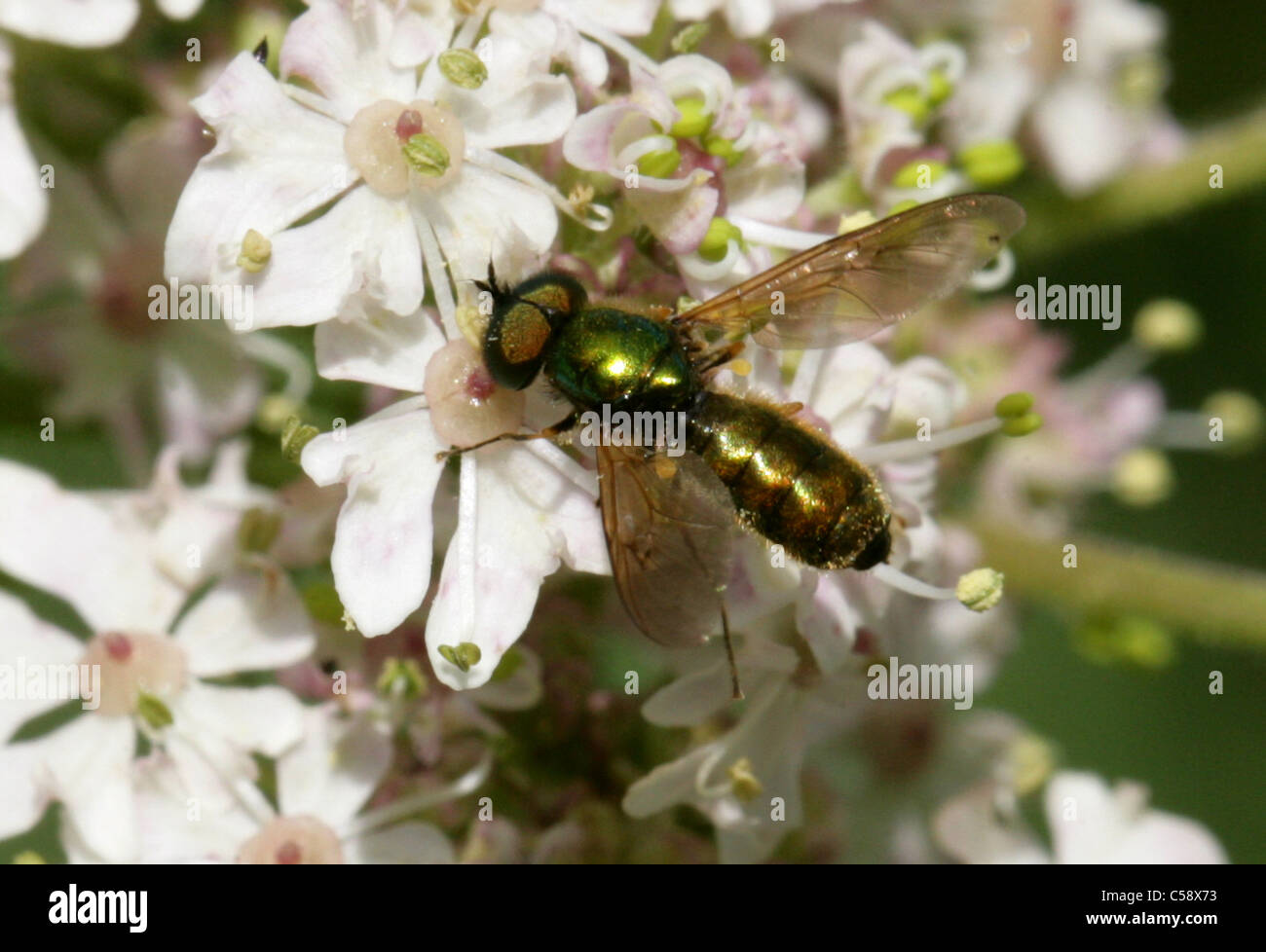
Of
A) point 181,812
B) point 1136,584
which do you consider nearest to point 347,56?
point 181,812

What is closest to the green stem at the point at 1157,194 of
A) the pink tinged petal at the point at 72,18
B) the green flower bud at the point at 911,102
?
the green flower bud at the point at 911,102

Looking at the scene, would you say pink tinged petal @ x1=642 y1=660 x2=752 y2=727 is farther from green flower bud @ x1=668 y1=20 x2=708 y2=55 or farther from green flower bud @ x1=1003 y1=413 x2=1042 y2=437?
green flower bud @ x1=668 y1=20 x2=708 y2=55

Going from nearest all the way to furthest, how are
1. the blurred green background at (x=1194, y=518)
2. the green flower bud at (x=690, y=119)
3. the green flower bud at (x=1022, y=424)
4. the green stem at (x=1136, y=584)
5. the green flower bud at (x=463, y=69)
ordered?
the green flower bud at (x=463, y=69)
the green flower bud at (x=690, y=119)
the green flower bud at (x=1022, y=424)
the green stem at (x=1136, y=584)
the blurred green background at (x=1194, y=518)

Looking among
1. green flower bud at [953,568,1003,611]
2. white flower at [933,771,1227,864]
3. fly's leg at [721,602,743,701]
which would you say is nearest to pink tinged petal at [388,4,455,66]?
fly's leg at [721,602,743,701]

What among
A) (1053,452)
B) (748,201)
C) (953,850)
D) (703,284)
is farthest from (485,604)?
(1053,452)

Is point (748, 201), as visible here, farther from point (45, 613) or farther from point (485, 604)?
point (45, 613)

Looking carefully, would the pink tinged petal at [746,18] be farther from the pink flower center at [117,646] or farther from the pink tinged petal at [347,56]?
the pink flower center at [117,646]
